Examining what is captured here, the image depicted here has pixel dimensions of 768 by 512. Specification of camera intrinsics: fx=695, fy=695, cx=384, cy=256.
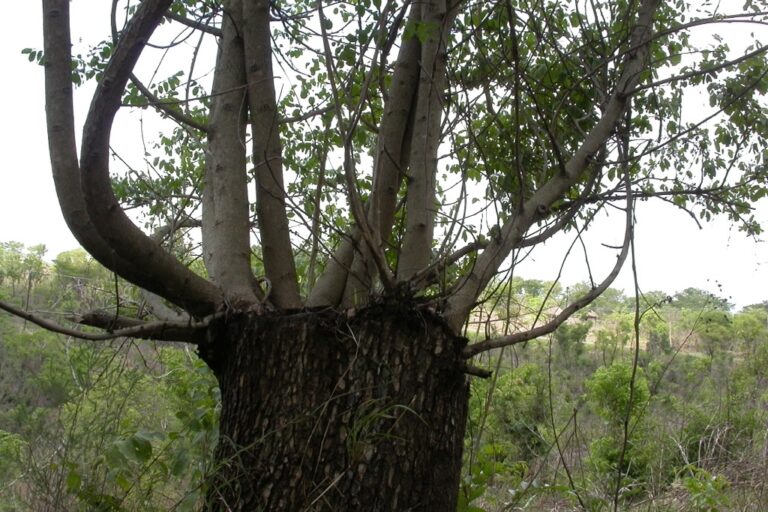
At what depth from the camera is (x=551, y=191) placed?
8.33 ft

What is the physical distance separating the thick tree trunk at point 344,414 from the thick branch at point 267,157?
0.38 metres

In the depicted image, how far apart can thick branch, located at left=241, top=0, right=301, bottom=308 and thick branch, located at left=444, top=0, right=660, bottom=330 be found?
0.63 m

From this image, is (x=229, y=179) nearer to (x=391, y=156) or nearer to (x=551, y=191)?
(x=391, y=156)

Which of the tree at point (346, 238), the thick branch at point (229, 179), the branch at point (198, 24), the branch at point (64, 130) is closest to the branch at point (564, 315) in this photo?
the tree at point (346, 238)

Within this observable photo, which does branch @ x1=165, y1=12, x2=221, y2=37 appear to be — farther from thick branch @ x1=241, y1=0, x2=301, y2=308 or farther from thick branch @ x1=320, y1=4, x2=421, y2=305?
thick branch @ x1=320, y1=4, x2=421, y2=305

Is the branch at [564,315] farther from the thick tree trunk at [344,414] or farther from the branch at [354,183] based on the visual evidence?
the branch at [354,183]

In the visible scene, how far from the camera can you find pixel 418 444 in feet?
6.48

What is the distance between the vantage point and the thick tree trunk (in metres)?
1.91

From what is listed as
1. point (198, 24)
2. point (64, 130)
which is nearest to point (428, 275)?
point (64, 130)

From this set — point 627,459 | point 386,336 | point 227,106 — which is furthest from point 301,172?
point 627,459

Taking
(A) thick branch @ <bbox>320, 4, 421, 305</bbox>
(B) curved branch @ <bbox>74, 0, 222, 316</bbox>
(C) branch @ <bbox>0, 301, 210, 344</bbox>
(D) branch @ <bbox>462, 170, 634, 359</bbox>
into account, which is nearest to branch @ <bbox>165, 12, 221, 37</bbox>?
(A) thick branch @ <bbox>320, 4, 421, 305</bbox>

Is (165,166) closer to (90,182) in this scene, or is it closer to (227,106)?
(227,106)

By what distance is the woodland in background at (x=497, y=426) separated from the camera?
246cm

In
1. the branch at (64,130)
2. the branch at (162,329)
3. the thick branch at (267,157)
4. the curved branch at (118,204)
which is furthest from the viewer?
the thick branch at (267,157)
